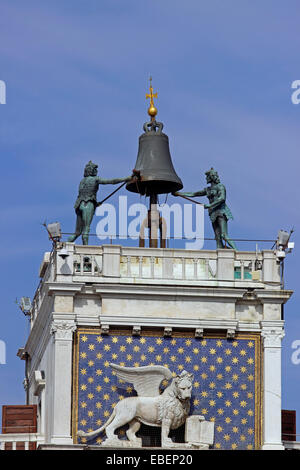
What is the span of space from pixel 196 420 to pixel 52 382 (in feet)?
17.3

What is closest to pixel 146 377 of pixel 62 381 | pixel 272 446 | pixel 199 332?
pixel 199 332

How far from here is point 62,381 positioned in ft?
244

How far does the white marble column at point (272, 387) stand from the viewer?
245 feet

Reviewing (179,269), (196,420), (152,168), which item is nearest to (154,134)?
(152,168)

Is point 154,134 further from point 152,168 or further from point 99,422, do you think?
point 99,422

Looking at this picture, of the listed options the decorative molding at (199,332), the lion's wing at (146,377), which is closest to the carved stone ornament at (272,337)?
the decorative molding at (199,332)

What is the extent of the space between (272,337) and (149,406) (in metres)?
5.18

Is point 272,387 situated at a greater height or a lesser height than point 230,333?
lesser

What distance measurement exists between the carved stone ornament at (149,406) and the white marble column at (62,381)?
2.25ft

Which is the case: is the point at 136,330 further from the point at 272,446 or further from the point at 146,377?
the point at 272,446

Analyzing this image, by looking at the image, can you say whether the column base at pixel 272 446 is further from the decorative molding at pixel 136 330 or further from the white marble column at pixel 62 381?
the white marble column at pixel 62 381

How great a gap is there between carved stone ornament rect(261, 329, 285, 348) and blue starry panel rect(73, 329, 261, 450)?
327 mm

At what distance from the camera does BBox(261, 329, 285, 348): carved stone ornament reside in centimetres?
7550

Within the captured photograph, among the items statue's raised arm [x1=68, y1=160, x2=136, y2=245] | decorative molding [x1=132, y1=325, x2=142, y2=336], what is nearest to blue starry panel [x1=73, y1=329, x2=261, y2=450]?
decorative molding [x1=132, y1=325, x2=142, y2=336]
